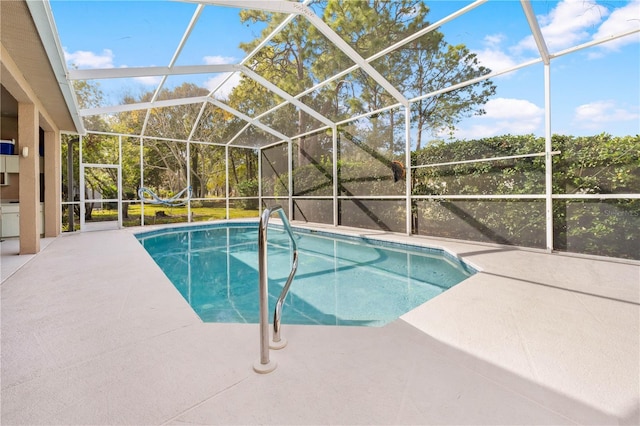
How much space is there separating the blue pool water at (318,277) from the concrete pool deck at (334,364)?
759 mm

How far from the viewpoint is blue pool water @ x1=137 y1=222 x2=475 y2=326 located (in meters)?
3.29

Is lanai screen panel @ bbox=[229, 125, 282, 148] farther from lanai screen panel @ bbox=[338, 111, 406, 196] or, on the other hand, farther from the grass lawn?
lanai screen panel @ bbox=[338, 111, 406, 196]

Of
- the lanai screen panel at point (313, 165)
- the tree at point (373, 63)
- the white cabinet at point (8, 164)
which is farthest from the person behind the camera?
the lanai screen panel at point (313, 165)

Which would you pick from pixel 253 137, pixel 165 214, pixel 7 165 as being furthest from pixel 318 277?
pixel 165 214

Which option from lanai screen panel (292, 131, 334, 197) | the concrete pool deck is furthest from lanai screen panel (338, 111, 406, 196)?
the concrete pool deck

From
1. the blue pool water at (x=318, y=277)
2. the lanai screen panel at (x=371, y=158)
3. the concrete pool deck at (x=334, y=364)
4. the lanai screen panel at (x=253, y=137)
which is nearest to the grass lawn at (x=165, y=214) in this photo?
the lanai screen panel at (x=253, y=137)

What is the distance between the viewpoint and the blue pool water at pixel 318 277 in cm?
329

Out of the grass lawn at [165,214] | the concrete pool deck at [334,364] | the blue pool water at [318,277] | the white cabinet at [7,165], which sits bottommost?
the blue pool water at [318,277]

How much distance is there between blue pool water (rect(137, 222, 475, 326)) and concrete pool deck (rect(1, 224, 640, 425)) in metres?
0.76

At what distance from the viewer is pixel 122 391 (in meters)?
1.47

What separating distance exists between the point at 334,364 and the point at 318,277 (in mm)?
2896

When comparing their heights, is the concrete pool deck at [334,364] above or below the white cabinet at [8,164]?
below

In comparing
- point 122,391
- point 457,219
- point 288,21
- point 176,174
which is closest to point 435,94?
point 457,219

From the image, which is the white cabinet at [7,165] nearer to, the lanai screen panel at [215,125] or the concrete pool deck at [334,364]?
the lanai screen panel at [215,125]
